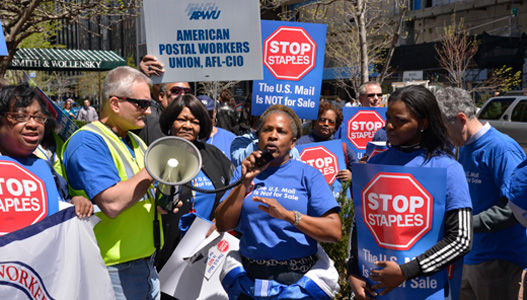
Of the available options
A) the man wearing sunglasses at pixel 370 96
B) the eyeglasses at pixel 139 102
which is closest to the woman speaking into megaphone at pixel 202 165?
the eyeglasses at pixel 139 102

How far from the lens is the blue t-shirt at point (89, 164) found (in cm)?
269

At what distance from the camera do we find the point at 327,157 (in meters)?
5.07

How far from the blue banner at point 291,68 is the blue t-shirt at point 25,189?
264cm

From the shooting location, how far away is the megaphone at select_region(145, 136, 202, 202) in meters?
2.63

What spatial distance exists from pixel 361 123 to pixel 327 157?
1.21m

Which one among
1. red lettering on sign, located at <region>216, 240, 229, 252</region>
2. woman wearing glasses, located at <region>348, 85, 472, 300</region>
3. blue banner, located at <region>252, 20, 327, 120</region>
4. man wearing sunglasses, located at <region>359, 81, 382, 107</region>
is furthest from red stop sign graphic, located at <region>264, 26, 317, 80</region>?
woman wearing glasses, located at <region>348, 85, 472, 300</region>

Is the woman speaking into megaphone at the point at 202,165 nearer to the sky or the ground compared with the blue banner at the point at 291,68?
nearer to the ground

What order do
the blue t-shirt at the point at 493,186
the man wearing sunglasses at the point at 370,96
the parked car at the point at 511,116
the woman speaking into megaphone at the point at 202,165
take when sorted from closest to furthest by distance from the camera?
the blue t-shirt at the point at 493,186 < the woman speaking into megaphone at the point at 202,165 < the man wearing sunglasses at the point at 370,96 < the parked car at the point at 511,116

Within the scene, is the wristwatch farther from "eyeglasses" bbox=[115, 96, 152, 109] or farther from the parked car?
the parked car

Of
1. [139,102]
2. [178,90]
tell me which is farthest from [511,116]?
[139,102]

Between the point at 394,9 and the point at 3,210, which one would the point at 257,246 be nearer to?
the point at 3,210

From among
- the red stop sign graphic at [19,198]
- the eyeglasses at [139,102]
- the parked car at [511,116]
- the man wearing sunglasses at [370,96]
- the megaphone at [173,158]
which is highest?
the eyeglasses at [139,102]

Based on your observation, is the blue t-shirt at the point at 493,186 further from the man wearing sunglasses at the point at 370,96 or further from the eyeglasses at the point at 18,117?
the man wearing sunglasses at the point at 370,96

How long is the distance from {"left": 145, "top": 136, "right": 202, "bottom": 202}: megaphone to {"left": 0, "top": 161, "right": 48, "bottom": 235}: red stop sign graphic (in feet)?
1.90
